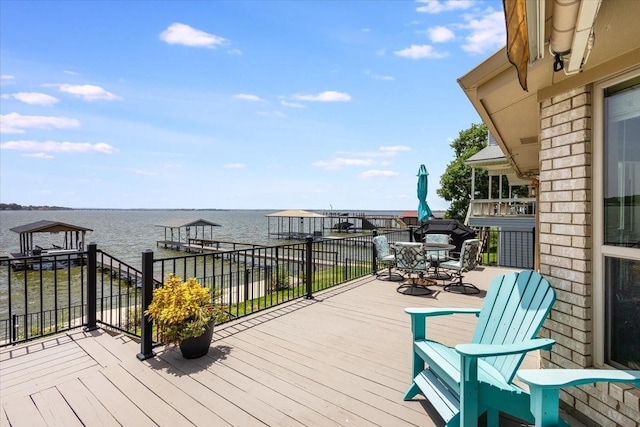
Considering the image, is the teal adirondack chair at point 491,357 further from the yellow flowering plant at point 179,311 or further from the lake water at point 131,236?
the lake water at point 131,236

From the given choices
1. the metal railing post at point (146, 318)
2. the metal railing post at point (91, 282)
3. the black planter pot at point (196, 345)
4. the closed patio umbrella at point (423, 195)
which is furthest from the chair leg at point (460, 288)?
the metal railing post at point (91, 282)

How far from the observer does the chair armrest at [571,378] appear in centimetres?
133

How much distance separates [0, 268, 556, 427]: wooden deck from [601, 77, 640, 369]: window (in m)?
1.22

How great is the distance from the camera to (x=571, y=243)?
208cm

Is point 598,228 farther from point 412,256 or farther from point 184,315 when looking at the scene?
point 412,256

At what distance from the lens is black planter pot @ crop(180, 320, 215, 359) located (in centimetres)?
305

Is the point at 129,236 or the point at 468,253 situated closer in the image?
the point at 468,253

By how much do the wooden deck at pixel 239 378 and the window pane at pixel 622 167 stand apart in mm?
1630

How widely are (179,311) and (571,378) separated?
9.29ft

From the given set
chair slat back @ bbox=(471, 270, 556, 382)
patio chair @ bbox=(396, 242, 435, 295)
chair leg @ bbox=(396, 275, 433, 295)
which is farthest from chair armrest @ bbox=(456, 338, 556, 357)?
patio chair @ bbox=(396, 242, 435, 295)

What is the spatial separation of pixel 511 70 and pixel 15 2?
306 inches

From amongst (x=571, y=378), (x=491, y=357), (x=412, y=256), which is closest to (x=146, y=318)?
(x=491, y=357)

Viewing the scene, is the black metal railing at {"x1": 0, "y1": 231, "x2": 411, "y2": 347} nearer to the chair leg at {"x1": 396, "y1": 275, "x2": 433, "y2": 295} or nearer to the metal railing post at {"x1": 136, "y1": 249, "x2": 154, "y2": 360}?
the metal railing post at {"x1": 136, "y1": 249, "x2": 154, "y2": 360}

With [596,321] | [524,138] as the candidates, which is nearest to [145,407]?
[596,321]
